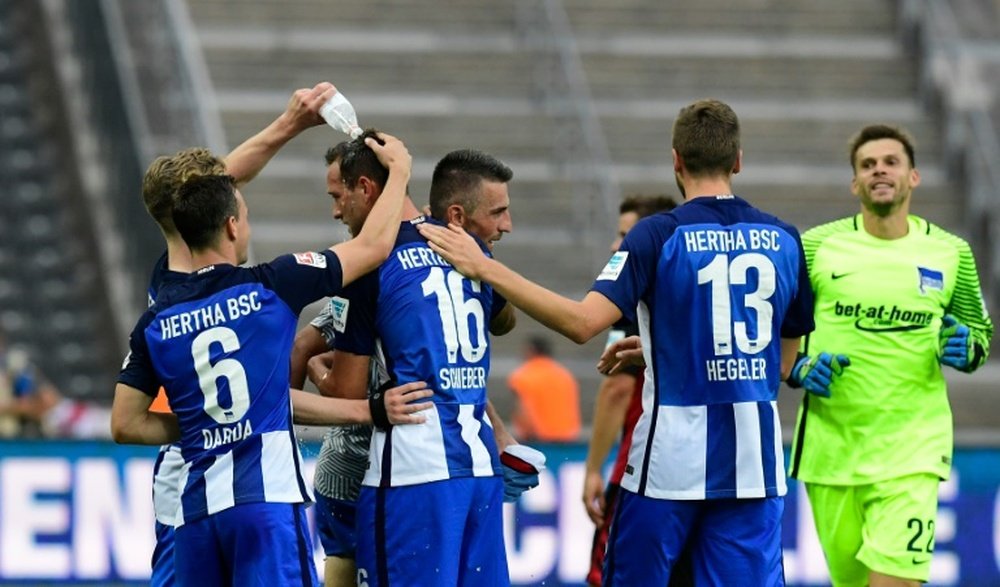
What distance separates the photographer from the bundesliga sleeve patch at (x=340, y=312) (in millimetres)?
7352

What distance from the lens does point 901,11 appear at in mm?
22469

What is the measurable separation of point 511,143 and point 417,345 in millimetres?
13588

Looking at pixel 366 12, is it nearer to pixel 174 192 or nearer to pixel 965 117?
pixel 965 117

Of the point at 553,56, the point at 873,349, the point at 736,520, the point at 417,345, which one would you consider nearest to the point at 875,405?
the point at 873,349

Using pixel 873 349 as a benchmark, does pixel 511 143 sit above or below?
above

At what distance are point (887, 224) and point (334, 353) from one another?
299 cm

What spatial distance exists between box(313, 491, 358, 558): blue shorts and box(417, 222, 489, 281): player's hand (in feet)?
3.80

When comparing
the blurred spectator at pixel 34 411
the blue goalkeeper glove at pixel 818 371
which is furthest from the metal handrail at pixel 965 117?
the blue goalkeeper glove at pixel 818 371

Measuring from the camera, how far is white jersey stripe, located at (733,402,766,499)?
750 cm

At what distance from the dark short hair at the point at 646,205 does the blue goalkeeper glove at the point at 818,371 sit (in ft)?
4.31

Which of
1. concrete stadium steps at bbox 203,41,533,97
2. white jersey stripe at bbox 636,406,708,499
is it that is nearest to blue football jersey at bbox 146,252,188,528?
white jersey stripe at bbox 636,406,708,499

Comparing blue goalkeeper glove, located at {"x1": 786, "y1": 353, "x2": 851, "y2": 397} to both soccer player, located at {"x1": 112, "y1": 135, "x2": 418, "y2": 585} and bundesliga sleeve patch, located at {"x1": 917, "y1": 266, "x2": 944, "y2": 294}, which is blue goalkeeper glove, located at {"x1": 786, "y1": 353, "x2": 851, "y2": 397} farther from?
soccer player, located at {"x1": 112, "y1": 135, "x2": 418, "y2": 585}

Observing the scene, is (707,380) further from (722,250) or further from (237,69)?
(237,69)

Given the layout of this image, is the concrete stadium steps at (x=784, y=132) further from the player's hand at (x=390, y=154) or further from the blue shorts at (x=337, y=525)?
the player's hand at (x=390, y=154)
